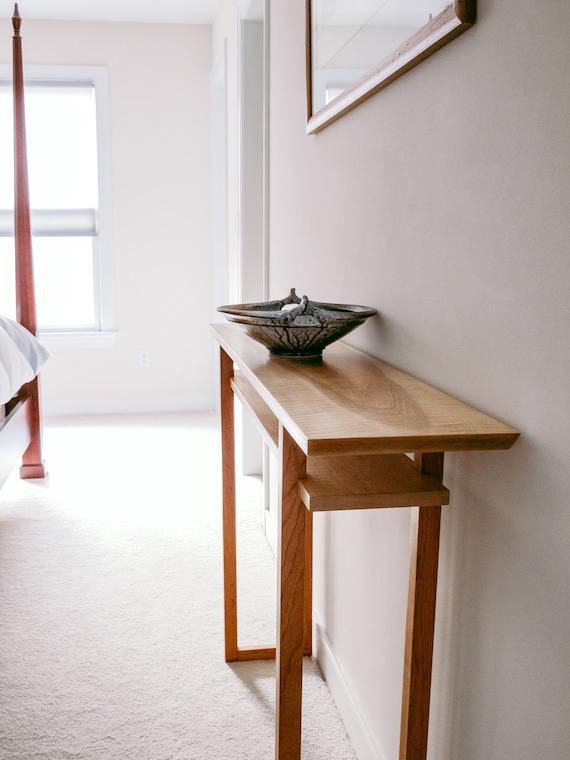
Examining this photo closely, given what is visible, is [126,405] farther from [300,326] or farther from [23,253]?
[300,326]

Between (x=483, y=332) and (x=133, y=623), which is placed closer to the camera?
(x=483, y=332)

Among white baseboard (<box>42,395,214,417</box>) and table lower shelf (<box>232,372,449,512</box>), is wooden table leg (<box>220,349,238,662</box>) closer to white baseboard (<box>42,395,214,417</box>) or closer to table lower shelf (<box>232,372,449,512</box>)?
table lower shelf (<box>232,372,449,512</box>)

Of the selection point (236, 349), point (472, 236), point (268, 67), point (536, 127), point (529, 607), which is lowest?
point (529, 607)

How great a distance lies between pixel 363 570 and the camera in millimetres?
1625

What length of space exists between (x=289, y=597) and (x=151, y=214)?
3.87m

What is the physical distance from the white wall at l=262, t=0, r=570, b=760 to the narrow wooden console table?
5 cm

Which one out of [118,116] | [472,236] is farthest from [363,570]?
[118,116]

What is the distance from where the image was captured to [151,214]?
470 centimetres

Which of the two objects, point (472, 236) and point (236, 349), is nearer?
point (472, 236)

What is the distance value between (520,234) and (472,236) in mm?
141

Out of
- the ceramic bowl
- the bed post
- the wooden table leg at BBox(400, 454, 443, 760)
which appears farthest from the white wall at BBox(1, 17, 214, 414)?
the wooden table leg at BBox(400, 454, 443, 760)

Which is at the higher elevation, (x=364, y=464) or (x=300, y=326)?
(x=300, y=326)

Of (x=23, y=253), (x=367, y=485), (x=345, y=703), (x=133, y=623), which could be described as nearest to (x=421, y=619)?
(x=367, y=485)

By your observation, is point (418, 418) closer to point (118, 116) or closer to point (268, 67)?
point (268, 67)
